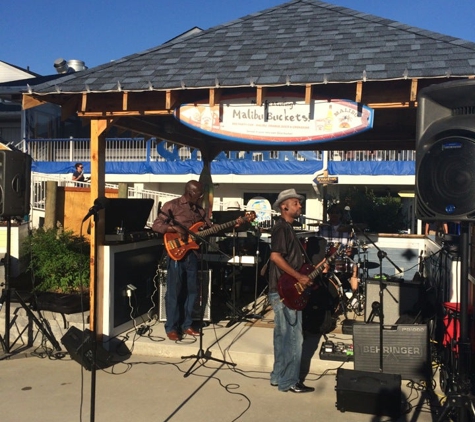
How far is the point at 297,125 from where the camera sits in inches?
225

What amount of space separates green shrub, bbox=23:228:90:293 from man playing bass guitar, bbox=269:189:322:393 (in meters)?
3.29

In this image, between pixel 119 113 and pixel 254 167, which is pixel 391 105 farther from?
pixel 254 167

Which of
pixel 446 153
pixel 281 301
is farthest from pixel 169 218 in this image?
pixel 446 153

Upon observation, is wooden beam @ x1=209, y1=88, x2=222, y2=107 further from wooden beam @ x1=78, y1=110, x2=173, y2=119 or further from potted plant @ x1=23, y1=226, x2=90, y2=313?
potted plant @ x1=23, y1=226, x2=90, y2=313

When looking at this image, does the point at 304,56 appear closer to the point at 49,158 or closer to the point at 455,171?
the point at 455,171

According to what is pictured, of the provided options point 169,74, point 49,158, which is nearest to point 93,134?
point 169,74

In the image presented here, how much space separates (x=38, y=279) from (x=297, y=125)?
4.43m

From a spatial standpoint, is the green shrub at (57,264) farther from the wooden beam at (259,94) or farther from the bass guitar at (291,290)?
the bass guitar at (291,290)

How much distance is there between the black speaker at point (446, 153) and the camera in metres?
3.45

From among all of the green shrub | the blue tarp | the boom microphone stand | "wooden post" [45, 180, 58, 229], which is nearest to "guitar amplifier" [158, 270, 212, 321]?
the green shrub

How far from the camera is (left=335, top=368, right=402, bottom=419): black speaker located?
4477 mm

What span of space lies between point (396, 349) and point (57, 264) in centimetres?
463

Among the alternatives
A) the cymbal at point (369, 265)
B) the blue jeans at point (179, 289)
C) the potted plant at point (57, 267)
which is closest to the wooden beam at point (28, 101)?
the potted plant at point (57, 267)

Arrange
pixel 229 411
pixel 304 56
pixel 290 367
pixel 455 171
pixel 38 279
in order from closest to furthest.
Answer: pixel 455 171, pixel 229 411, pixel 290 367, pixel 304 56, pixel 38 279
